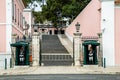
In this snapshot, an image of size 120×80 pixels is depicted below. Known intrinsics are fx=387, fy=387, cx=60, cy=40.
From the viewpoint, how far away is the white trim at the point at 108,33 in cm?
3208

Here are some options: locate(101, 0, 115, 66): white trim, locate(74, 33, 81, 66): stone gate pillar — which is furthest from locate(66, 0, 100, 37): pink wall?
locate(101, 0, 115, 66): white trim

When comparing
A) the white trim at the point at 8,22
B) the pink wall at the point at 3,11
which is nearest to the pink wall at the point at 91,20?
the white trim at the point at 8,22

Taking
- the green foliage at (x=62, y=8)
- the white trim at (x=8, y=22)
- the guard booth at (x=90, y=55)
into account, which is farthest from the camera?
the green foliage at (x=62, y=8)

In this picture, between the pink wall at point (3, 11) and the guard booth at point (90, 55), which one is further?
the pink wall at point (3, 11)

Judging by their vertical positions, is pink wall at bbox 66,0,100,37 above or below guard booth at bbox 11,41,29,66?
above

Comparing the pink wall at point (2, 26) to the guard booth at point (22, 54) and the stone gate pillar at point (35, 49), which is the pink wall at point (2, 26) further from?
the stone gate pillar at point (35, 49)

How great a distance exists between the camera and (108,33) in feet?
106

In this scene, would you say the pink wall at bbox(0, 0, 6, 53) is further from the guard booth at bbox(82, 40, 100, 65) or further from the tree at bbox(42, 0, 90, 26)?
the tree at bbox(42, 0, 90, 26)

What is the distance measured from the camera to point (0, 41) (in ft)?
108

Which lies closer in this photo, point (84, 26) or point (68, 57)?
point (68, 57)

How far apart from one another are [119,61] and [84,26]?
13.5 metres

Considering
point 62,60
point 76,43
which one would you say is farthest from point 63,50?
point 76,43

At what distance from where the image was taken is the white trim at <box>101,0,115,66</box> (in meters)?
32.1

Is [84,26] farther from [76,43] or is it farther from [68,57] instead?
[76,43]
